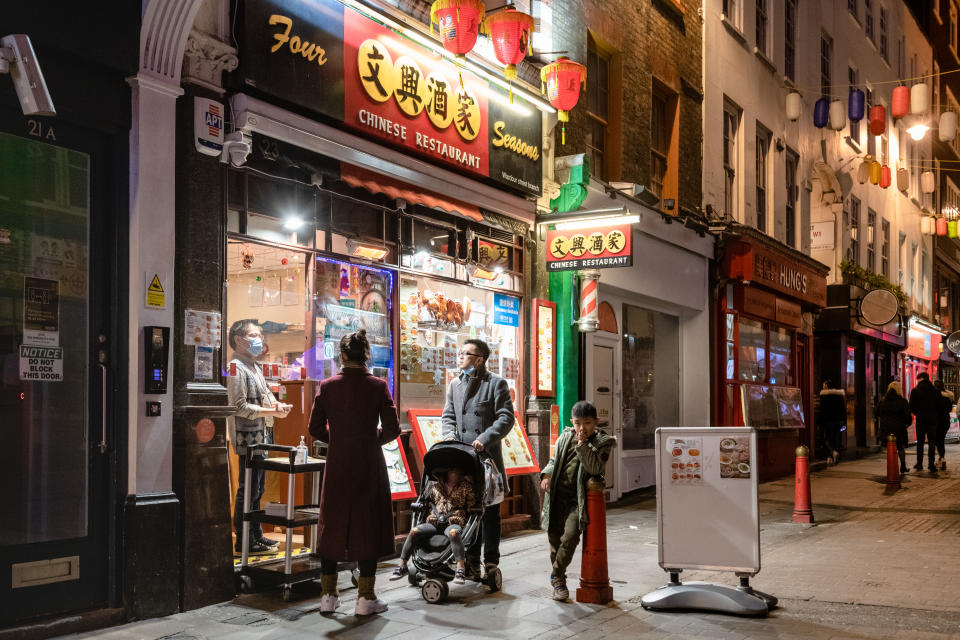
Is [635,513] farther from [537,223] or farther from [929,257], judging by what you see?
[929,257]

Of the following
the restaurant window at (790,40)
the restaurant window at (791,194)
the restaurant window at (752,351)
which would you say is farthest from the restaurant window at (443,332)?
the restaurant window at (790,40)

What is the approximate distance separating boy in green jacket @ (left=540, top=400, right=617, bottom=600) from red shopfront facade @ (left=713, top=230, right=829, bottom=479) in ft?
31.2

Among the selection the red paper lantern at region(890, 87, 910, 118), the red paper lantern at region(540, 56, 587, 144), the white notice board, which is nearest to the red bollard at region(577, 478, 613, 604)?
the white notice board

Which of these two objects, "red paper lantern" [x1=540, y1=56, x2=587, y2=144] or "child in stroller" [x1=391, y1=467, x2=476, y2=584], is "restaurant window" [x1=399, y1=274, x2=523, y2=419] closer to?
"child in stroller" [x1=391, y1=467, x2=476, y2=584]

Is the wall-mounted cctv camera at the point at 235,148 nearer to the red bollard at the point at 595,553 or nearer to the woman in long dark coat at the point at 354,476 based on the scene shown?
the woman in long dark coat at the point at 354,476

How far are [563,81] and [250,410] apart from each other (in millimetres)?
5938

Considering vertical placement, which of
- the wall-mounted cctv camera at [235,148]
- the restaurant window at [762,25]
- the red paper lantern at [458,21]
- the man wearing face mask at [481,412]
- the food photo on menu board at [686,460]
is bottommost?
the food photo on menu board at [686,460]

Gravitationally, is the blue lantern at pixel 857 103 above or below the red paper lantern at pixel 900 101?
below

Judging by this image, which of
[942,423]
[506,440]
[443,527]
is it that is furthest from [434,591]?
[942,423]

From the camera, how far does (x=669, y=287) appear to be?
15602mm

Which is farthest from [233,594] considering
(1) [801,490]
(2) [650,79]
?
(2) [650,79]

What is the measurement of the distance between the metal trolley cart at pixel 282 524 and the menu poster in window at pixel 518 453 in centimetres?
361

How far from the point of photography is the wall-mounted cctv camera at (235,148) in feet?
24.7

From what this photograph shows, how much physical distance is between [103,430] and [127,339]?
26.0 inches
